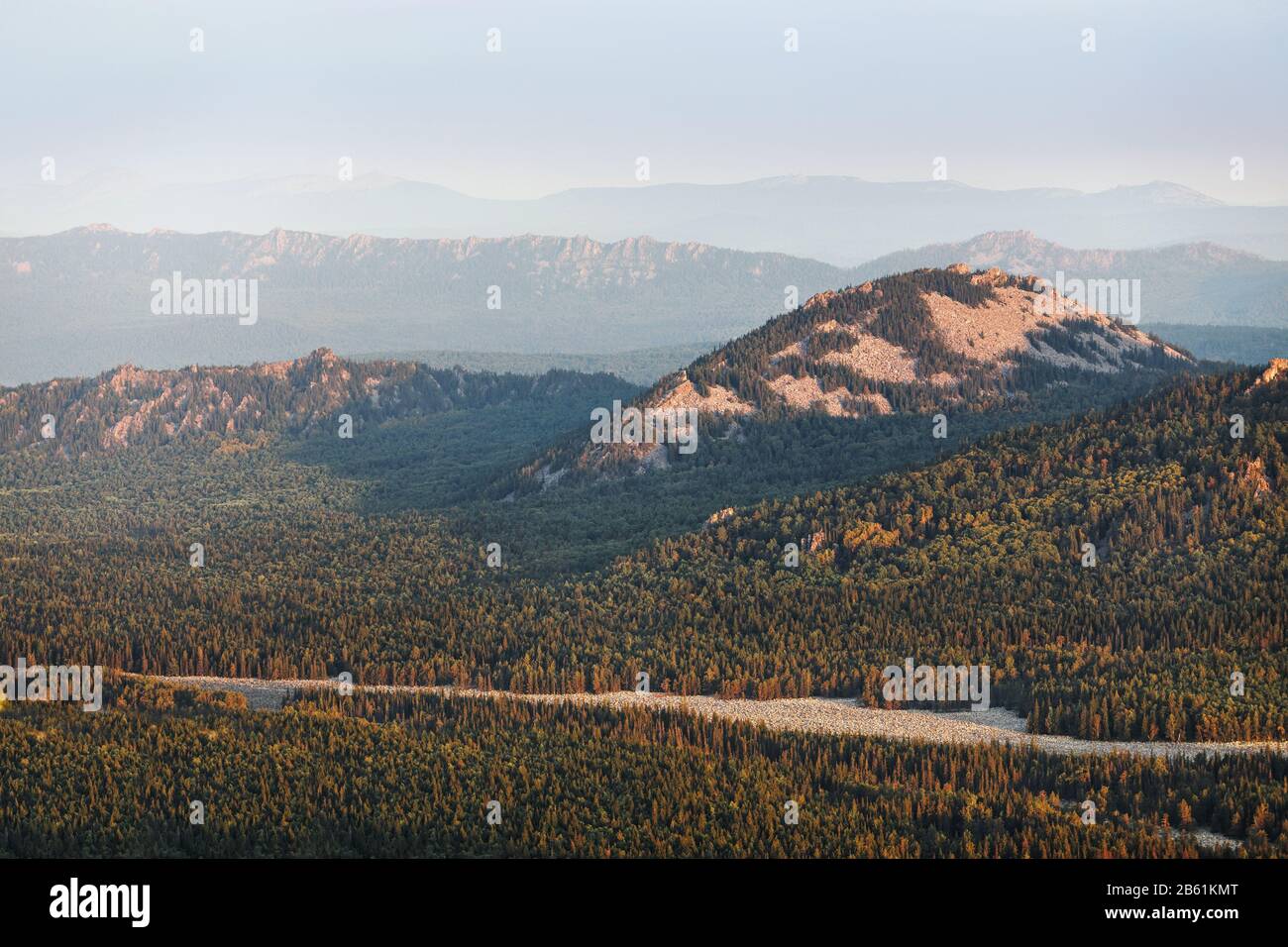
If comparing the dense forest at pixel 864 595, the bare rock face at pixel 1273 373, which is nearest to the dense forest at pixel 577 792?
the dense forest at pixel 864 595

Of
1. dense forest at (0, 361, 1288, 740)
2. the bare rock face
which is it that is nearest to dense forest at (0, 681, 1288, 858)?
dense forest at (0, 361, 1288, 740)

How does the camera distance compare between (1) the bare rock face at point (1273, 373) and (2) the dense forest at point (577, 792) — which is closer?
(2) the dense forest at point (577, 792)

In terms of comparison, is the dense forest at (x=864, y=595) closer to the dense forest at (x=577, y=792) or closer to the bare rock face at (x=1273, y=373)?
the bare rock face at (x=1273, y=373)

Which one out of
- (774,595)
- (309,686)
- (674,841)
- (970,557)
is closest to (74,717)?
(309,686)

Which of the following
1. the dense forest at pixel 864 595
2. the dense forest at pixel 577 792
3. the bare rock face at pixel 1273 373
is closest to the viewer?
the dense forest at pixel 577 792

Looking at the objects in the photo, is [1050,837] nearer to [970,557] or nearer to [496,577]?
[970,557]

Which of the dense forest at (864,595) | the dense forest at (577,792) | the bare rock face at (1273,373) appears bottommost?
the dense forest at (577,792)
